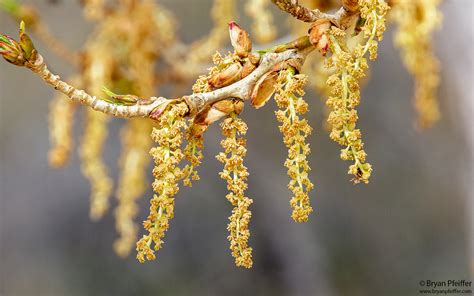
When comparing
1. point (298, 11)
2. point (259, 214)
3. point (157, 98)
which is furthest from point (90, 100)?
point (259, 214)

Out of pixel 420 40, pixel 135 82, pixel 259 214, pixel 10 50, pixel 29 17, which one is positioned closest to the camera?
pixel 10 50

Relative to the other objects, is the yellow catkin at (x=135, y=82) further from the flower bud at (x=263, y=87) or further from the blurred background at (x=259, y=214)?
the blurred background at (x=259, y=214)

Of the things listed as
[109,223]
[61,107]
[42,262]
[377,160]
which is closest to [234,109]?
[61,107]

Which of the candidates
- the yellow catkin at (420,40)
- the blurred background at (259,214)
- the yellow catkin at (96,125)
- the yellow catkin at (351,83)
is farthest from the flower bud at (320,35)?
the blurred background at (259,214)

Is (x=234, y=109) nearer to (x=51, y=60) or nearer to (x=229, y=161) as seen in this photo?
(x=229, y=161)

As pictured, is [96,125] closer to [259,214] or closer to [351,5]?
[351,5]

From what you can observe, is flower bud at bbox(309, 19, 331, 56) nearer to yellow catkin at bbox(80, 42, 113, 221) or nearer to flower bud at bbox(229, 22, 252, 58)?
flower bud at bbox(229, 22, 252, 58)
